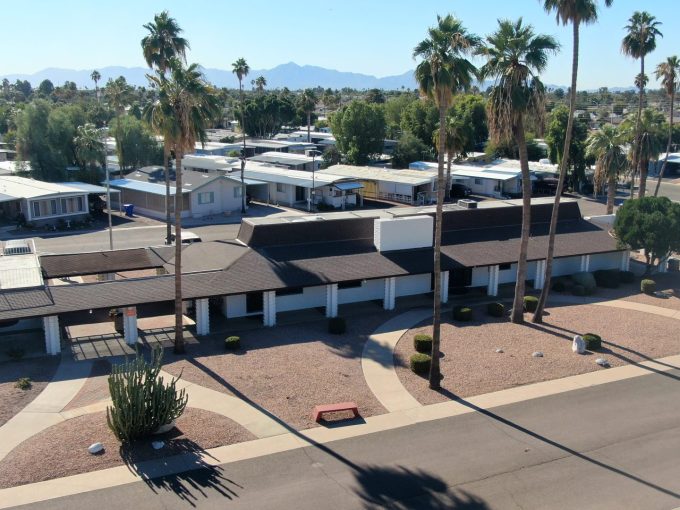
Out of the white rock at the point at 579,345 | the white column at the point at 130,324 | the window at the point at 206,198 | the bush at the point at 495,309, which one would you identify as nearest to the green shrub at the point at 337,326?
the bush at the point at 495,309

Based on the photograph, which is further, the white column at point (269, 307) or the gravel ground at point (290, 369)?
the white column at point (269, 307)

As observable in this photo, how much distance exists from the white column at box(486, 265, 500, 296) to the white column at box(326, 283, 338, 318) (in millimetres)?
10428

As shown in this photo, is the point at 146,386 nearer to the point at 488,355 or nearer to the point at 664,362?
the point at 488,355

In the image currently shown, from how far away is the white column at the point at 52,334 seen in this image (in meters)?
29.6

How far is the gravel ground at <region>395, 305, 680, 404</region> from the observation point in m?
28.5

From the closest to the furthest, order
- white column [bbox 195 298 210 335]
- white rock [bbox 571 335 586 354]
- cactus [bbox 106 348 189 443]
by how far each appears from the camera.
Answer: cactus [bbox 106 348 189 443] < white rock [bbox 571 335 586 354] < white column [bbox 195 298 210 335]

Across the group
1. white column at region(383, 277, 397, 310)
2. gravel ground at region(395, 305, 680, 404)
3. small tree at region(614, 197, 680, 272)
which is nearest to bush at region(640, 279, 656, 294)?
small tree at region(614, 197, 680, 272)

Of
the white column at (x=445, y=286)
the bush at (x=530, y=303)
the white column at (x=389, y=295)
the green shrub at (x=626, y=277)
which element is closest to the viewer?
the white column at (x=389, y=295)

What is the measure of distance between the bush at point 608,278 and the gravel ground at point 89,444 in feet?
93.5

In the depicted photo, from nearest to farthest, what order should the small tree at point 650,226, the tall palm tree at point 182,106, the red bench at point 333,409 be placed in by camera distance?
the red bench at point 333,409 < the tall palm tree at point 182,106 < the small tree at point 650,226

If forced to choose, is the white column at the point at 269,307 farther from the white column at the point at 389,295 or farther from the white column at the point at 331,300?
the white column at the point at 389,295

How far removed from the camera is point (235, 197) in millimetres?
67312

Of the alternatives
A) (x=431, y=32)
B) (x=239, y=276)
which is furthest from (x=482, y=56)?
(x=239, y=276)

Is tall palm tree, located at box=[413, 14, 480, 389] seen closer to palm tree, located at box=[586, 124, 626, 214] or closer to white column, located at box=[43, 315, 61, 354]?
white column, located at box=[43, 315, 61, 354]
